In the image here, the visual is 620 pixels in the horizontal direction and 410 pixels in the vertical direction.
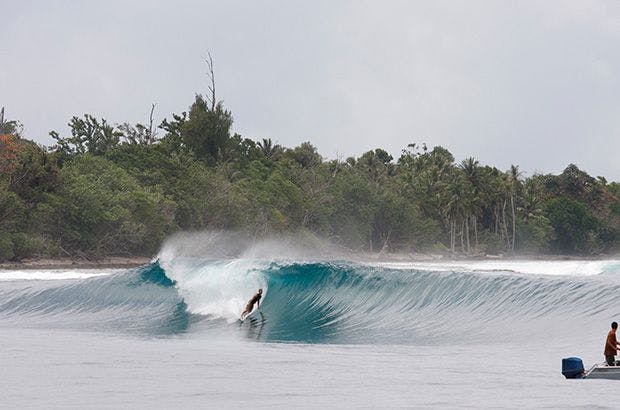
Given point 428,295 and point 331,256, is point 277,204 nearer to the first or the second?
point 331,256

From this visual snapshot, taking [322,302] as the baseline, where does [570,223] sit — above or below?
above

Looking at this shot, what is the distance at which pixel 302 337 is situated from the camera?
74.0 ft

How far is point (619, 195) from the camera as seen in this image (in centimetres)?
13125

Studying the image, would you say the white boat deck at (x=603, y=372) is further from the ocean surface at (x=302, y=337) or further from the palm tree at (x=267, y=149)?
the palm tree at (x=267, y=149)

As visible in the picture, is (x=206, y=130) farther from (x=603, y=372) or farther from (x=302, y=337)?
(x=603, y=372)

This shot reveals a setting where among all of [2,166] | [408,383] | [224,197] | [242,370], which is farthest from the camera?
[224,197]

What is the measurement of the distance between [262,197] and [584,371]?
68.4 metres

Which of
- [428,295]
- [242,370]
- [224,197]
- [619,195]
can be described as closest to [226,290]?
[428,295]

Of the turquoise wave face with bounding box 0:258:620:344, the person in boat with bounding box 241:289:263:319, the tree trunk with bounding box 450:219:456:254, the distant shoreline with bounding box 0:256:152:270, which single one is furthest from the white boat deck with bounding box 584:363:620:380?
the tree trunk with bounding box 450:219:456:254

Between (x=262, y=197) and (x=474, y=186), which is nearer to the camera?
(x=262, y=197)

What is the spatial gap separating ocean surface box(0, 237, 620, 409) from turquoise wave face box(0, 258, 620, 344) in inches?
2.4

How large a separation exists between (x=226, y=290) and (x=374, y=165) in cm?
8761

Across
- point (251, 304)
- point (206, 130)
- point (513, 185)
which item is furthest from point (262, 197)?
point (251, 304)

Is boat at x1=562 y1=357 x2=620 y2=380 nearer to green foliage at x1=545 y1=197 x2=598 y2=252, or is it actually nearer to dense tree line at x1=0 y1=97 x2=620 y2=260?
dense tree line at x1=0 y1=97 x2=620 y2=260
